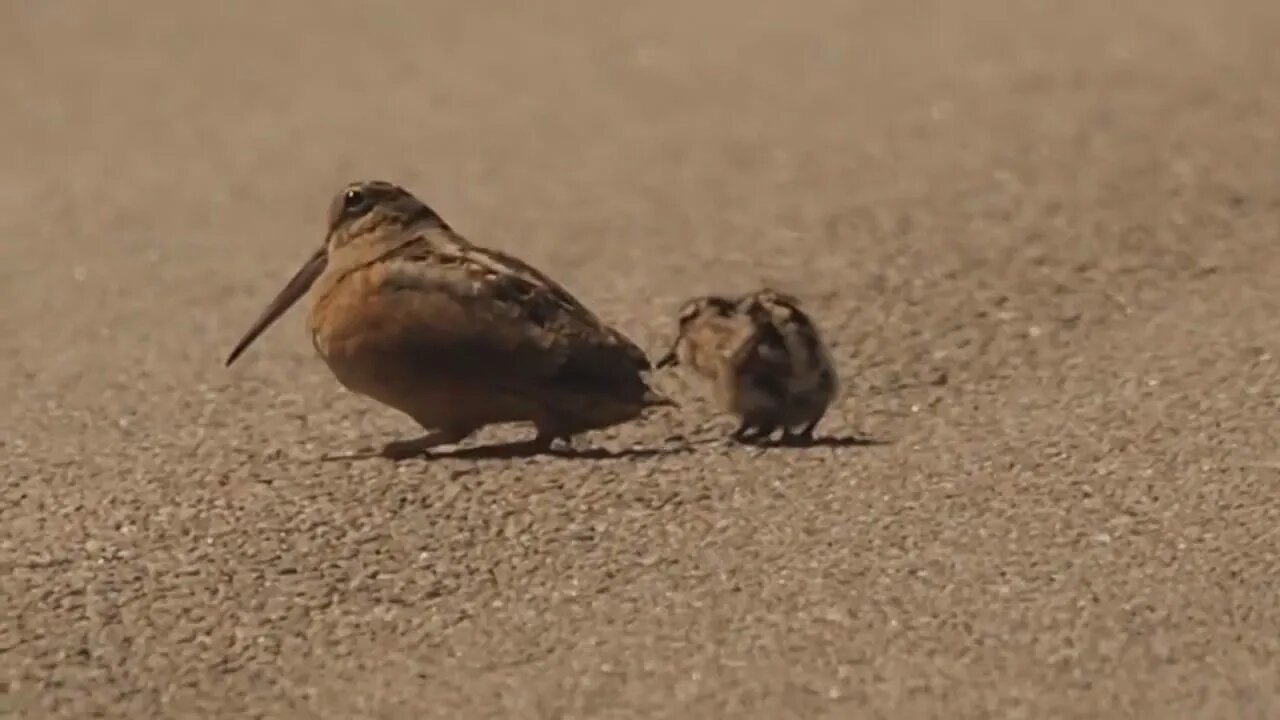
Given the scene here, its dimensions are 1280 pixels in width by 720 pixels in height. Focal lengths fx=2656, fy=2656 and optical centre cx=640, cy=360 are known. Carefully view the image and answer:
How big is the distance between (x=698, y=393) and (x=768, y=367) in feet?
1.84

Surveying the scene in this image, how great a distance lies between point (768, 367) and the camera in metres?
5.69

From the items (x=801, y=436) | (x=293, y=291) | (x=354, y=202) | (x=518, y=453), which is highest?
(x=354, y=202)

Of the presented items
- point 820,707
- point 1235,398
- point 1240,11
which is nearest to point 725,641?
point 820,707

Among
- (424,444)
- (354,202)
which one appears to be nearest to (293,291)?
(354,202)

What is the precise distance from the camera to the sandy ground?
4.34 m

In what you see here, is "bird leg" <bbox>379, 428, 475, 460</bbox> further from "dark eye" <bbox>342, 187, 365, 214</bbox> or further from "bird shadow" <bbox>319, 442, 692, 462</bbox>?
"dark eye" <bbox>342, 187, 365, 214</bbox>

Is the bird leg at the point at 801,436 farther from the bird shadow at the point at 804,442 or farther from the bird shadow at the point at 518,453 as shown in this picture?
the bird shadow at the point at 518,453

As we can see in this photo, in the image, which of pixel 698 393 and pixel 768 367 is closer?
pixel 768 367

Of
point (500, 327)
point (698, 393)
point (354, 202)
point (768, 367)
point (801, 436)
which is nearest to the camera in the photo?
point (500, 327)

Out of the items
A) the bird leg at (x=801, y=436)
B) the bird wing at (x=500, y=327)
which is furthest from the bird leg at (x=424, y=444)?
the bird leg at (x=801, y=436)

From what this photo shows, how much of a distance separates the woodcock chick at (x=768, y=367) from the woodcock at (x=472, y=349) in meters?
0.27

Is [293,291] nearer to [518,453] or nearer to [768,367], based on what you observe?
[518,453]

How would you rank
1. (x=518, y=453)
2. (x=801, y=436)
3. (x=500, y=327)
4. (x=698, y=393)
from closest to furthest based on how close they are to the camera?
1. (x=500, y=327)
2. (x=518, y=453)
3. (x=801, y=436)
4. (x=698, y=393)

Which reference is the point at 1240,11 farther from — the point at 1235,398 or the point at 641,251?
the point at 1235,398
